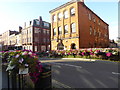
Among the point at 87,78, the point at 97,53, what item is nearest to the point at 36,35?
the point at 97,53

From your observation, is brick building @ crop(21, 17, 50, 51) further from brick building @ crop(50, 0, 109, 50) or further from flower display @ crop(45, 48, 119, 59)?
flower display @ crop(45, 48, 119, 59)

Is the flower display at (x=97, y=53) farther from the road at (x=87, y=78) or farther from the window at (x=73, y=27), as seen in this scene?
the window at (x=73, y=27)

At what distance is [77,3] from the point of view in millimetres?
20406

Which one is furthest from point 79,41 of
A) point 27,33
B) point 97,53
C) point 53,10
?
point 27,33

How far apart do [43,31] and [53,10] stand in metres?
16.8

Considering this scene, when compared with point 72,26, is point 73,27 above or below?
below

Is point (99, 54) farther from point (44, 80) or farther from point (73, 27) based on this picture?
point (44, 80)


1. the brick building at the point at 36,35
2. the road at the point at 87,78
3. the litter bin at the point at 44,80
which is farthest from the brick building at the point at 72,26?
the litter bin at the point at 44,80

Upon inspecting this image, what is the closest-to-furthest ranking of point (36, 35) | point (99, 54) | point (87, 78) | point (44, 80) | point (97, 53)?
1. point (44, 80)
2. point (87, 78)
3. point (99, 54)
4. point (97, 53)
5. point (36, 35)

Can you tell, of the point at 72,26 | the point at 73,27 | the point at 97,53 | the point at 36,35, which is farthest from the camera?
the point at 36,35

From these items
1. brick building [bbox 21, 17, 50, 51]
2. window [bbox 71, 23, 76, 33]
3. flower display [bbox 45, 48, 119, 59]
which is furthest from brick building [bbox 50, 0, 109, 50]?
brick building [bbox 21, 17, 50, 51]

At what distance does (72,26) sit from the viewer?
21672 mm

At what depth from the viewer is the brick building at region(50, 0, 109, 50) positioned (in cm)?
2050

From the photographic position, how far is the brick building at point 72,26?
20500 millimetres
